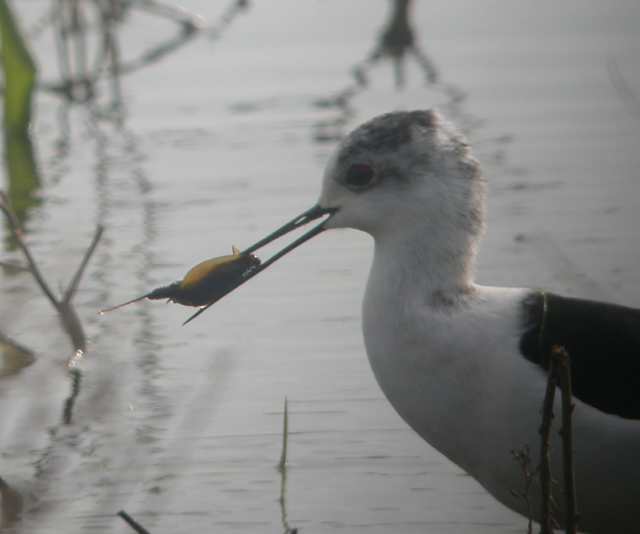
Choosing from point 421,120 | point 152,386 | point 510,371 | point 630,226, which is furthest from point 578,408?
point 630,226

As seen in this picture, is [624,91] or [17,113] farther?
[17,113]

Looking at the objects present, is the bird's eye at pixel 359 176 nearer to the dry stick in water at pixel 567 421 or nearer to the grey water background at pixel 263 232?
the grey water background at pixel 263 232

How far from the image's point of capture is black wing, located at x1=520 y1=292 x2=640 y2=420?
4.85 meters

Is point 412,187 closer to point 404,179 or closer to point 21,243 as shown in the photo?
point 404,179

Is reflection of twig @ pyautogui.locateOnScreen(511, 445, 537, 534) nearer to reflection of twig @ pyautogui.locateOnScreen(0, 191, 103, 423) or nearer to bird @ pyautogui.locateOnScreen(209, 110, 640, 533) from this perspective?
bird @ pyautogui.locateOnScreen(209, 110, 640, 533)

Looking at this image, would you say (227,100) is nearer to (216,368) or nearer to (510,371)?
→ (510,371)

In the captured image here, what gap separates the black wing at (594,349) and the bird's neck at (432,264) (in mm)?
228

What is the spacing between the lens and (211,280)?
18.2 ft

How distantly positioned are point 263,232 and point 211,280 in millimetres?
2875

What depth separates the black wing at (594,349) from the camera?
4.85m

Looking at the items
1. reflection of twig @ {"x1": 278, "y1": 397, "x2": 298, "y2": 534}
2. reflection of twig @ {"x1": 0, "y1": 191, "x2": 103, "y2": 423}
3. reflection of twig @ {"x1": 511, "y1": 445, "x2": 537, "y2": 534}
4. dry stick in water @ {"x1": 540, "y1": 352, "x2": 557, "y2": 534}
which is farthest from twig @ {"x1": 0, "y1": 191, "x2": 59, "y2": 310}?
dry stick in water @ {"x1": 540, "y1": 352, "x2": 557, "y2": 534}

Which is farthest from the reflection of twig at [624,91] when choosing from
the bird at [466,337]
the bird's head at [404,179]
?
the bird at [466,337]

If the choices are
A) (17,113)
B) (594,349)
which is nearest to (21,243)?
(594,349)

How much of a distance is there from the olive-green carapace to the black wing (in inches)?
40.3
